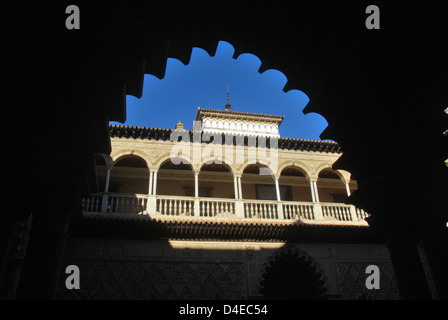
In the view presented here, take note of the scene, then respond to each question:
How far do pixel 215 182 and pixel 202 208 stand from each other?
3470 mm

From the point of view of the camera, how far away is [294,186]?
53.5ft

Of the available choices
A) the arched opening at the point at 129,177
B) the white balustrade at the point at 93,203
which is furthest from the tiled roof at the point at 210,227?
the arched opening at the point at 129,177

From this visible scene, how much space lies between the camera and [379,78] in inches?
137

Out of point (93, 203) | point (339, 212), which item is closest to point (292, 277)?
point (339, 212)

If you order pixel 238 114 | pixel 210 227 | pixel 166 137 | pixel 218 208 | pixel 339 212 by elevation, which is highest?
pixel 238 114

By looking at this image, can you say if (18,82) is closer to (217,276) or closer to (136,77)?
(136,77)

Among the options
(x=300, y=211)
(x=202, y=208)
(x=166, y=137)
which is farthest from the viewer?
(x=300, y=211)

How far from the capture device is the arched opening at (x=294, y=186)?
1608cm

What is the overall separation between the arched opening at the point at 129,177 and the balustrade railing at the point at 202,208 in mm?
1871

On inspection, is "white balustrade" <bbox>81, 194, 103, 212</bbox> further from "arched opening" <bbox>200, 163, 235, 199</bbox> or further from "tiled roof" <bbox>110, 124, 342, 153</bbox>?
"arched opening" <bbox>200, 163, 235, 199</bbox>

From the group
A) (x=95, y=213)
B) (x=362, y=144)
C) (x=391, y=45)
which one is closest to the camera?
(x=391, y=45)

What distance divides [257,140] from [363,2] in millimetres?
11136

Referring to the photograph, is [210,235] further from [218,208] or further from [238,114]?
[238,114]
